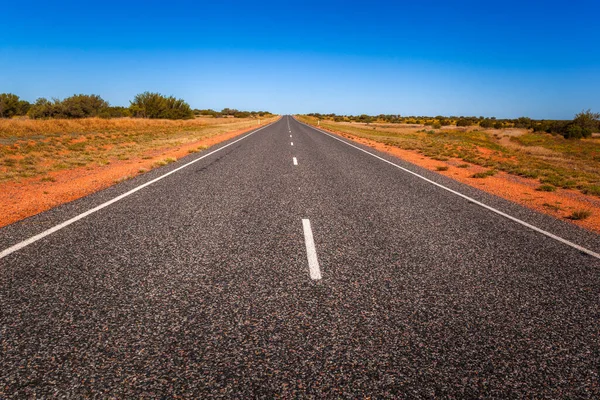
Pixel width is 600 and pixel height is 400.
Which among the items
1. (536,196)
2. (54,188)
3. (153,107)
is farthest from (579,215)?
Result: (153,107)

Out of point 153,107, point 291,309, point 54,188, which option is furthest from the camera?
point 153,107

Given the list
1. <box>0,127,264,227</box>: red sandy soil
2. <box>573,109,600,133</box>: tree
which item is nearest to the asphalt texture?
<box>0,127,264,227</box>: red sandy soil

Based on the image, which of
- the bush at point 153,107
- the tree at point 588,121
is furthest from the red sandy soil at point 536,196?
the bush at point 153,107

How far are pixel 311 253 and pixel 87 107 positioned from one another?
5671cm

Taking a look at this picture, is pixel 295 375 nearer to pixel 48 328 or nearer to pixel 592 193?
pixel 48 328

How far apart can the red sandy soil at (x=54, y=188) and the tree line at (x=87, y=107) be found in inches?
1699

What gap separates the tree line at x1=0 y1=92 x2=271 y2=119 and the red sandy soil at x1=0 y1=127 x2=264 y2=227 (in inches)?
1699

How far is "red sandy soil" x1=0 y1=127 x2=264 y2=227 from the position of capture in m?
6.13

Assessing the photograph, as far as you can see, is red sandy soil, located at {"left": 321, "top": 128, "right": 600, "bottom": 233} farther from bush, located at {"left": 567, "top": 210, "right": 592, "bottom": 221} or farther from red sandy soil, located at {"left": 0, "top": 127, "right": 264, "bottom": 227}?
red sandy soil, located at {"left": 0, "top": 127, "right": 264, "bottom": 227}

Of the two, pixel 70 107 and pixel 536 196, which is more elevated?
pixel 70 107

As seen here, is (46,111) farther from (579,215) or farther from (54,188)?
(579,215)

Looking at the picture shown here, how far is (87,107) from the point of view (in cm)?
4794

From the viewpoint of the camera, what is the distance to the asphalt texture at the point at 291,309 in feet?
6.99

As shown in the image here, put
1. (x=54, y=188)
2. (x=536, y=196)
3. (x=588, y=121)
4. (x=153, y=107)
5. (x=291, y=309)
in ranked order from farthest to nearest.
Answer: (x=153, y=107) → (x=588, y=121) → (x=536, y=196) → (x=54, y=188) → (x=291, y=309)
